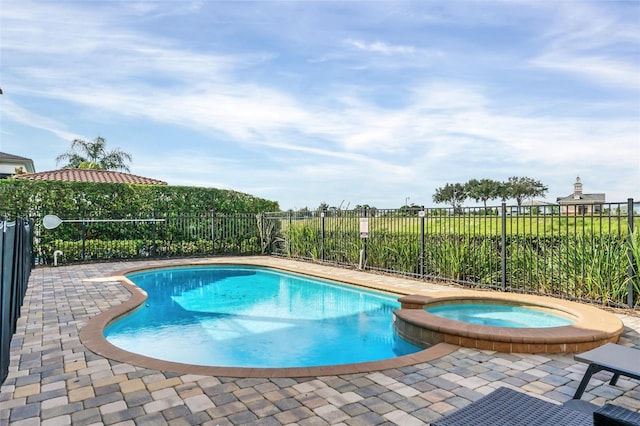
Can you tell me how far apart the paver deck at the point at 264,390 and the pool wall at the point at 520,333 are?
0.16 metres

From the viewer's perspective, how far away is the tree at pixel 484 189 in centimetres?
6200

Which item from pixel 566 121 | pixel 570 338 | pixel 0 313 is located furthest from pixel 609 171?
pixel 0 313

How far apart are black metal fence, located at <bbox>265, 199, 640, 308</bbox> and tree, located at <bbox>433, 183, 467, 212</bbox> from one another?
58995 millimetres

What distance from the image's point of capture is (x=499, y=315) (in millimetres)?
6062

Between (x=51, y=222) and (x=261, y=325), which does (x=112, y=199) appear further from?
(x=261, y=325)

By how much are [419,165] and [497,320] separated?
14.1 meters

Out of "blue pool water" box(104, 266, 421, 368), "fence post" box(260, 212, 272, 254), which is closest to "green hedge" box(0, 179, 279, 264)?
"fence post" box(260, 212, 272, 254)

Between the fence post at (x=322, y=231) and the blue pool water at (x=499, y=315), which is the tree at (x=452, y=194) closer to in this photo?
the fence post at (x=322, y=231)

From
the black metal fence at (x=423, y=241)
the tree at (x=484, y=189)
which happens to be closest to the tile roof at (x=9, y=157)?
the black metal fence at (x=423, y=241)

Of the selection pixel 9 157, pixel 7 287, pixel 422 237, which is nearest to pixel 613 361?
pixel 7 287

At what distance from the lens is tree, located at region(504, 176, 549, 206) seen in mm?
63188

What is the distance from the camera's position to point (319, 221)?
1277cm

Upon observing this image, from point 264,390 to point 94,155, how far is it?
31485 millimetres

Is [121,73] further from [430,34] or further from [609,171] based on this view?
[609,171]
